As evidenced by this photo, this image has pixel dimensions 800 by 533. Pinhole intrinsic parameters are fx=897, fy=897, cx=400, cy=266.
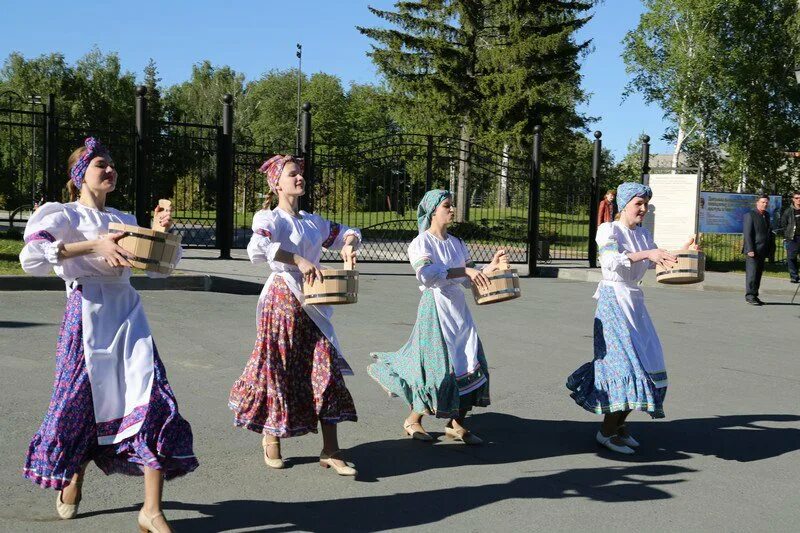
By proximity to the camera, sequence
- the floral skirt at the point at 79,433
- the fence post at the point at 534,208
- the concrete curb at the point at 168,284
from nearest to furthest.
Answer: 1. the floral skirt at the point at 79,433
2. the concrete curb at the point at 168,284
3. the fence post at the point at 534,208

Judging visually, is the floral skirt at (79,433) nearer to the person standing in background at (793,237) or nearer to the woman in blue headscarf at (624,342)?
the woman in blue headscarf at (624,342)

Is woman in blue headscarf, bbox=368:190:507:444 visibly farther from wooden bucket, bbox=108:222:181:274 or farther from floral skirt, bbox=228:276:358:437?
wooden bucket, bbox=108:222:181:274

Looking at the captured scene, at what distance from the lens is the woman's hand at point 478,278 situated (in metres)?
5.79

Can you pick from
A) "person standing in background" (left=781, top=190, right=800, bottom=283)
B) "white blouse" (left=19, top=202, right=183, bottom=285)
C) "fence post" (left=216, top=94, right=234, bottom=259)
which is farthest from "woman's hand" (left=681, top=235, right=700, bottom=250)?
"person standing in background" (left=781, top=190, right=800, bottom=283)

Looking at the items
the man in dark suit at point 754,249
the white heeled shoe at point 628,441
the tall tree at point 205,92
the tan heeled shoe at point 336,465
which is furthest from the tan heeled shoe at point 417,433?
the tall tree at point 205,92

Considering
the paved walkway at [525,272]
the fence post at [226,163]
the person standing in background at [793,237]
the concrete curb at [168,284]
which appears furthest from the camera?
the person standing in background at [793,237]

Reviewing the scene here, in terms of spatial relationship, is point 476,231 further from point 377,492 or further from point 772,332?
point 377,492

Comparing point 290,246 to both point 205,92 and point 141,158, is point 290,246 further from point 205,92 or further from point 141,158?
point 205,92

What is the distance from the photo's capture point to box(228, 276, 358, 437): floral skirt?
5.34 m

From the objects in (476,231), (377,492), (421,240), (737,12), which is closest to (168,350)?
(421,240)

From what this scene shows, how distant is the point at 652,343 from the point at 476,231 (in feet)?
60.1

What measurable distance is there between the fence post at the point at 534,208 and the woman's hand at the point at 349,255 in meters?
14.6

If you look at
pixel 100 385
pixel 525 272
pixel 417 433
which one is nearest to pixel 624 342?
pixel 417 433

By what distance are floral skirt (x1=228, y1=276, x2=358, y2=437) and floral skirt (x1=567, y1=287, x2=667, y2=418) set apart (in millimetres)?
1805
